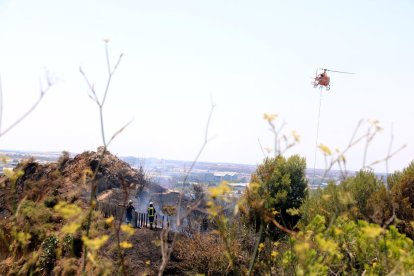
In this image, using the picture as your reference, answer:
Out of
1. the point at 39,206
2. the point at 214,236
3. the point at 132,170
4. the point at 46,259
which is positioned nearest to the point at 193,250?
the point at 214,236

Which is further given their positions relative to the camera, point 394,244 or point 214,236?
point 214,236

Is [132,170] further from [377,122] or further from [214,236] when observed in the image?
[377,122]

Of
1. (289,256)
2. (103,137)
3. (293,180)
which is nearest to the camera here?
(103,137)

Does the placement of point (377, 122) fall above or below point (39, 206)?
above

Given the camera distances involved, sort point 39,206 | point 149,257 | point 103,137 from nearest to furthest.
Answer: point 103,137
point 39,206
point 149,257

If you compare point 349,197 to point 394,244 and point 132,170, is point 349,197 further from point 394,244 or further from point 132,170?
point 132,170

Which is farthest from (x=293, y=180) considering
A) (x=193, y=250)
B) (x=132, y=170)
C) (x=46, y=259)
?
(x=132, y=170)

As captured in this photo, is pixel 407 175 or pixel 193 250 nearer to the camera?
pixel 193 250

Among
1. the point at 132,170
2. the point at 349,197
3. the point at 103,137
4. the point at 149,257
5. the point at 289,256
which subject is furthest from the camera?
the point at 132,170

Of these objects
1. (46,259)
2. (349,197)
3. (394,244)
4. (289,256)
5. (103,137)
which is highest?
(103,137)
